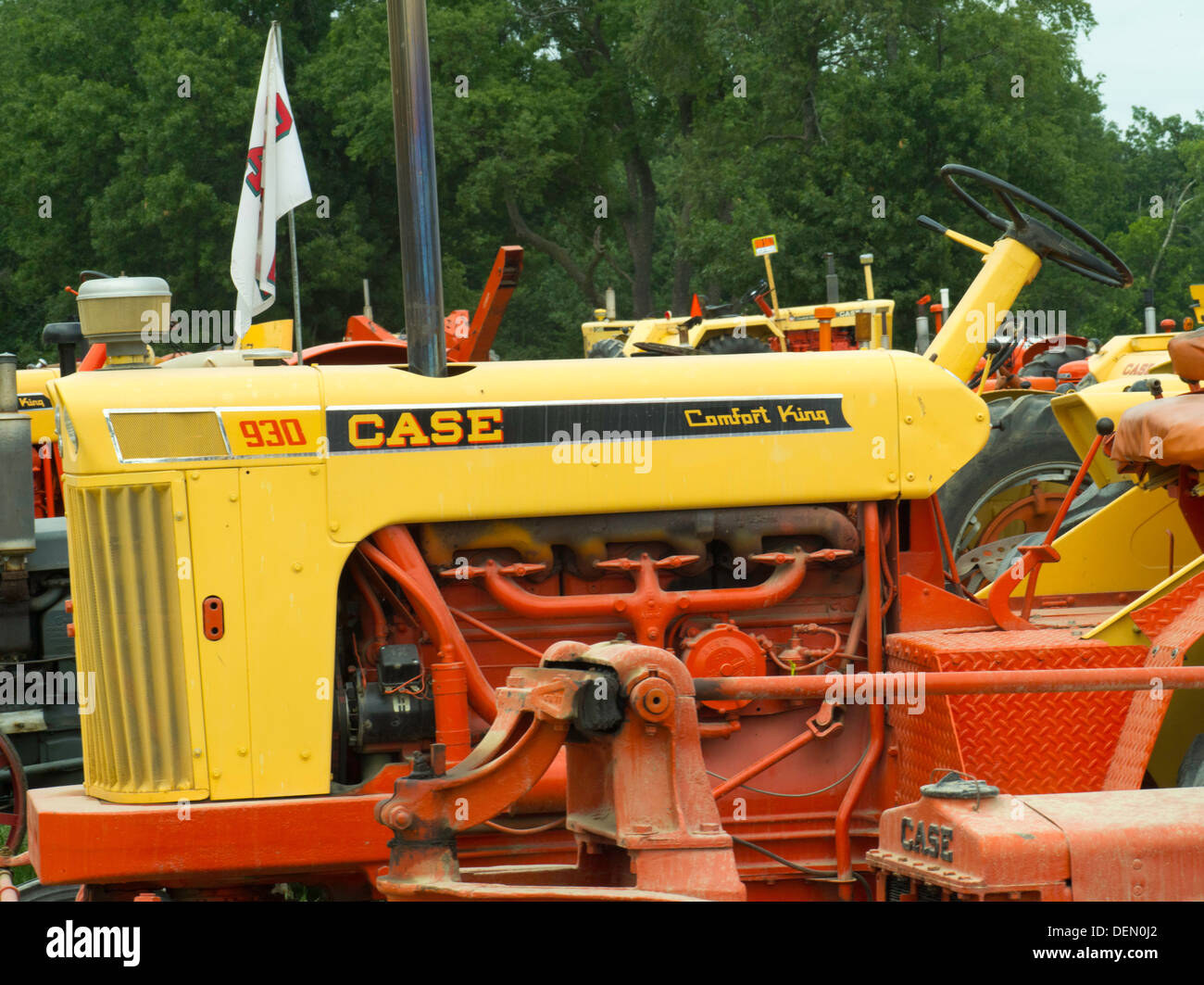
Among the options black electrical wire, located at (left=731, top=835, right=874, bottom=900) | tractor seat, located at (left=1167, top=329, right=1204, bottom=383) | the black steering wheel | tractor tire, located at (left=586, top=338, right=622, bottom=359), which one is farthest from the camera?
tractor tire, located at (left=586, top=338, right=622, bottom=359)

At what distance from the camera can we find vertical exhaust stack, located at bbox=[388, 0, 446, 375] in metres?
3.80

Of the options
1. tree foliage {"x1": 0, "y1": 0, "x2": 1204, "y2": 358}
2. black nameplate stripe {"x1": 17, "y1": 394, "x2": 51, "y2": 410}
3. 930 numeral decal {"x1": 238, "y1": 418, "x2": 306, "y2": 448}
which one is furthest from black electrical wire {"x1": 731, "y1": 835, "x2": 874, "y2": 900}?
tree foliage {"x1": 0, "y1": 0, "x2": 1204, "y2": 358}

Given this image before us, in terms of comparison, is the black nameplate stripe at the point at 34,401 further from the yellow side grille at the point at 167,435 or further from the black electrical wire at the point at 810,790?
the black electrical wire at the point at 810,790

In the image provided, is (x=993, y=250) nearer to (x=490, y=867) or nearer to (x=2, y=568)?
(x=490, y=867)

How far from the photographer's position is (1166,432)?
439cm

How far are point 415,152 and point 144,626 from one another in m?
1.33

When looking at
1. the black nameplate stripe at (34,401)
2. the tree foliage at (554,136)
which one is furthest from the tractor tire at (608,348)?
the tree foliage at (554,136)

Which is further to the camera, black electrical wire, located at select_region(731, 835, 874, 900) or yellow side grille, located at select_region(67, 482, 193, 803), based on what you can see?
black electrical wire, located at select_region(731, 835, 874, 900)

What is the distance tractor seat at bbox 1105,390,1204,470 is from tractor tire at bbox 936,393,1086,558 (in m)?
2.09

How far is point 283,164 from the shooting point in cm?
694

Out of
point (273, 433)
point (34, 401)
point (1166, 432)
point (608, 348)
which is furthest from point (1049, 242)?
point (608, 348)

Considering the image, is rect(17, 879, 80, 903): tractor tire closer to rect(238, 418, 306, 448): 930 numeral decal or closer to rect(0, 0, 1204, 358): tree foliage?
rect(238, 418, 306, 448): 930 numeral decal

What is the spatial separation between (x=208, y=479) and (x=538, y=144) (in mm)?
29996
